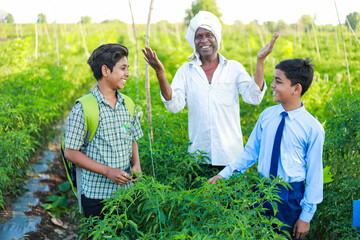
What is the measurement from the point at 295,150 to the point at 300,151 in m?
0.03

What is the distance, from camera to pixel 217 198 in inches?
71.2

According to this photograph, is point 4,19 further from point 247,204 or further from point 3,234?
point 247,204

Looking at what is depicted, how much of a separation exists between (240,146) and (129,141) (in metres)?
0.87

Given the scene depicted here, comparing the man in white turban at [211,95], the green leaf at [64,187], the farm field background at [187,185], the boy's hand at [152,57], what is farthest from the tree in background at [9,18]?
the boy's hand at [152,57]

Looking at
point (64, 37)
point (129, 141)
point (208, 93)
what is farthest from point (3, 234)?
point (64, 37)

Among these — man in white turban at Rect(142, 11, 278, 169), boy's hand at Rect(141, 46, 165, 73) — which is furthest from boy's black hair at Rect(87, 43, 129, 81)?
man in white turban at Rect(142, 11, 278, 169)

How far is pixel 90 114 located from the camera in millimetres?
2109

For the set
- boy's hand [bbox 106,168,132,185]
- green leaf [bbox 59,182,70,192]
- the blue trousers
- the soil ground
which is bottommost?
the soil ground

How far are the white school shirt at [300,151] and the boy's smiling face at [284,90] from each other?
2.9 inches

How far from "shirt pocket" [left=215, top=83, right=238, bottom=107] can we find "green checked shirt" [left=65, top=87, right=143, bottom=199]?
0.72m

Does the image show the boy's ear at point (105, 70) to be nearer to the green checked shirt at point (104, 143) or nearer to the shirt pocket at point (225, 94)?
the green checked shirt at point (104, 143)

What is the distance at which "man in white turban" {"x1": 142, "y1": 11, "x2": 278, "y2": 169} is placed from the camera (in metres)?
2.61

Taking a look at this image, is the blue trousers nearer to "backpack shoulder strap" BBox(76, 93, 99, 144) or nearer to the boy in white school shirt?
the boy in white school shirt

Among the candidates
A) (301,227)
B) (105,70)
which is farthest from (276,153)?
(105,70)
